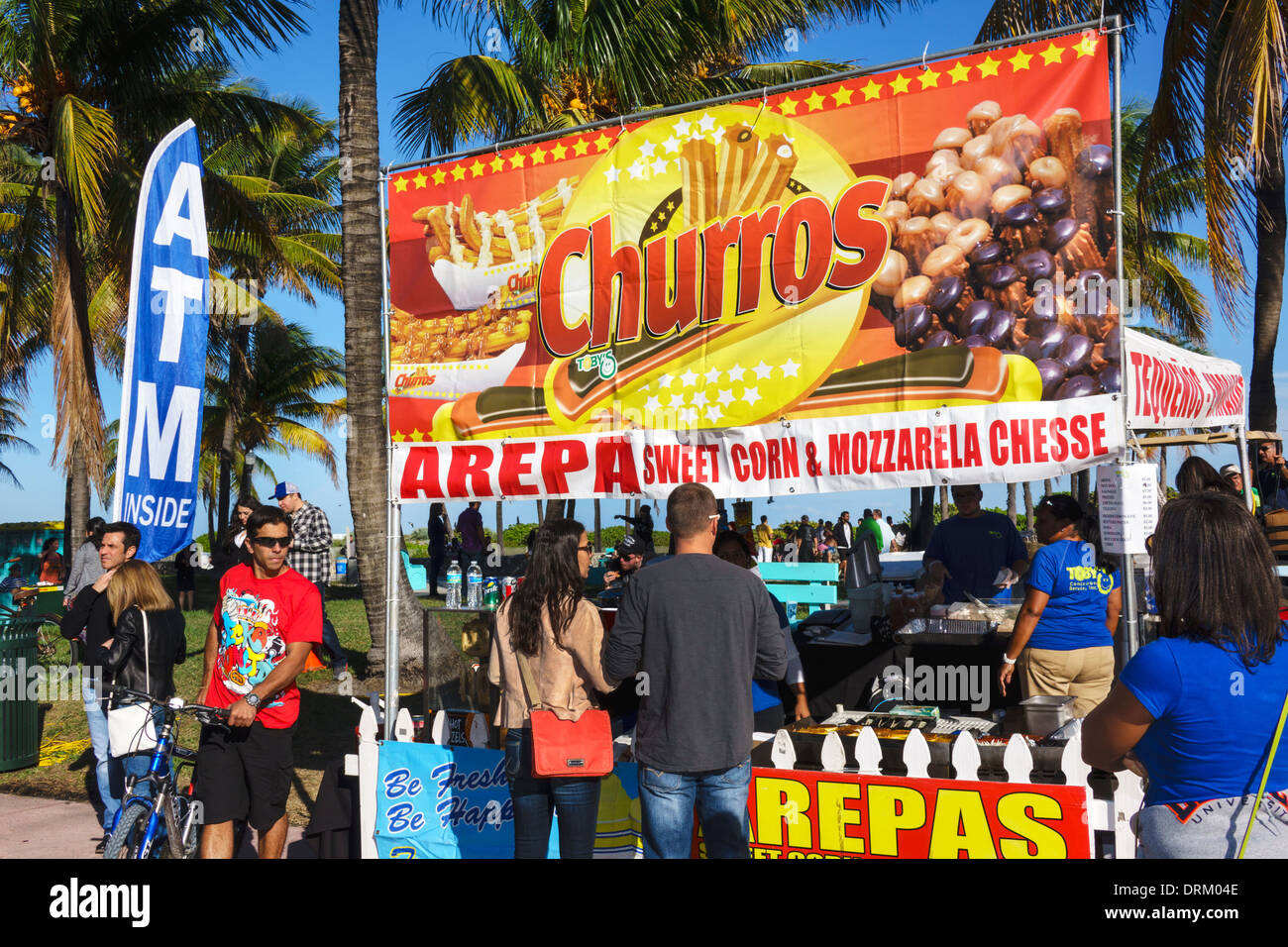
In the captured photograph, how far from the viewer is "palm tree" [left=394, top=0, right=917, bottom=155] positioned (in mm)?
13492

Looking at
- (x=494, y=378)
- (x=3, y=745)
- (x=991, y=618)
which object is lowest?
(x=3, y=745)

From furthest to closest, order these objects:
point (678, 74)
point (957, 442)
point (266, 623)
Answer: point (678, 74), point (957, 442), point (266, 623)

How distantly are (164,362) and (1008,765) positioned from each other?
622cm

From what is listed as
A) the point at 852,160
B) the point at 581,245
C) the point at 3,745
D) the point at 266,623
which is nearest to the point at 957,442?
the point at 852,160

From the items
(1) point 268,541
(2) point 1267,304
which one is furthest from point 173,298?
(2) point 1267,304

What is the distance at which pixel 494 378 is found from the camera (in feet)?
22.7

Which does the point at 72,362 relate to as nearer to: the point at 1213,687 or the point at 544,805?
the point at 544,805

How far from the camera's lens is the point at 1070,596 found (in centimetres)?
579

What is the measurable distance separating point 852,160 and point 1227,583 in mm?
3783

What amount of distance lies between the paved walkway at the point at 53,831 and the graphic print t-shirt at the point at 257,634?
152 cm

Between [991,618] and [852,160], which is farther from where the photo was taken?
[991,618]

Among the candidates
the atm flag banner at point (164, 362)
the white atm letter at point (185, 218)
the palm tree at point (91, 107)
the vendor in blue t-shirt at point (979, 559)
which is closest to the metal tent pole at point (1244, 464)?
the vendor in blue t-shirt at point (979, 559)

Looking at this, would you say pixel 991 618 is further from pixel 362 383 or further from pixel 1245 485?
pixel 362 383

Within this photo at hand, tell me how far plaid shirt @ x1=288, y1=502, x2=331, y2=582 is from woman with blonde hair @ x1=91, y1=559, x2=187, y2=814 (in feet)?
12.4
